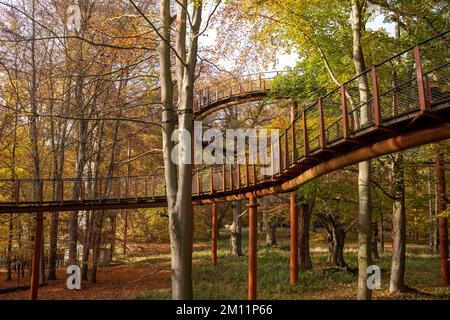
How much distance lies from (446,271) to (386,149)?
12715 millimetres

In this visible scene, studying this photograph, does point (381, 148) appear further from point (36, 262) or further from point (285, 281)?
point (36, 262)

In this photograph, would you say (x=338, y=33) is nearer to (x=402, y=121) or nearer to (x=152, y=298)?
(x=402, y=121)

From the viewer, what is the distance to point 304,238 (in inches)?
820

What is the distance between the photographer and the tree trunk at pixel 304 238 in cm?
2022

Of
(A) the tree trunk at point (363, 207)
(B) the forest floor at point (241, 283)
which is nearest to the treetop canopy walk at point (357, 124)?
(A) the tree trunk at point (363, 207)

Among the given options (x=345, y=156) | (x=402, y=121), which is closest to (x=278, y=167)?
(x=345, y=156)

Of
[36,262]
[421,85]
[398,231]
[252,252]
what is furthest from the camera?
[398,231]

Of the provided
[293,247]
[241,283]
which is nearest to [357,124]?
[293,247]

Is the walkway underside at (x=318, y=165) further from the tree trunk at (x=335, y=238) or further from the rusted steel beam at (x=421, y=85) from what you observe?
the tree trunk at (x=335, y=238)

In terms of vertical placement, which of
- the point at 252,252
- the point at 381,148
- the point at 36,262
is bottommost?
the point at 36,262

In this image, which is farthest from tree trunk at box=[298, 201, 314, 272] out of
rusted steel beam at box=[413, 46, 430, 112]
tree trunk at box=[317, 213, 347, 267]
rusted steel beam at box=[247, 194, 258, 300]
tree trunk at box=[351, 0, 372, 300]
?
rusted steel beam at box=[413, 46, 430, 112]

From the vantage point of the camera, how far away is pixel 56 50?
749 inches

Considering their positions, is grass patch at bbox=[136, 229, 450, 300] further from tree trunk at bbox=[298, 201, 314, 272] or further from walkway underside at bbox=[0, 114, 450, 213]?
walkway underside at bbox=[0, 114, 450, 213]
